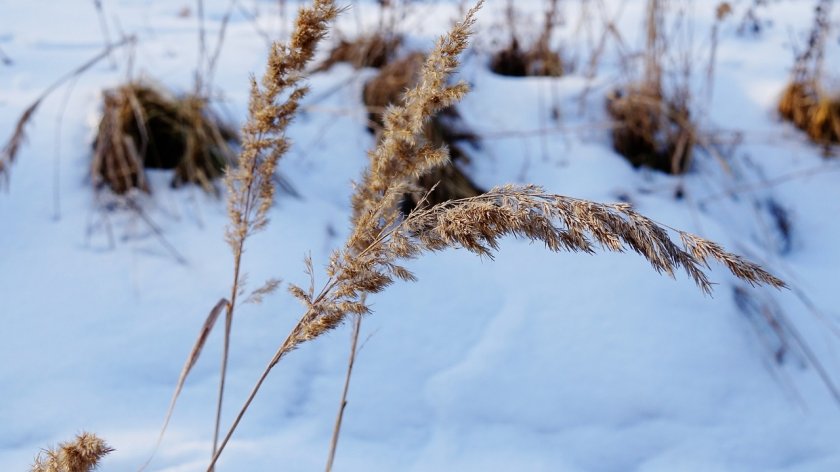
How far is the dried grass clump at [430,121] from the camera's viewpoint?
3.09 m

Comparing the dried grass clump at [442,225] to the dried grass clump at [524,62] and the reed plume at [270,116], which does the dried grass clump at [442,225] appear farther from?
the dried grass clump at [524,62]

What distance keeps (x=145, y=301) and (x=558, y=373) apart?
1.24 metres

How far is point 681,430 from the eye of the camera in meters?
2.19

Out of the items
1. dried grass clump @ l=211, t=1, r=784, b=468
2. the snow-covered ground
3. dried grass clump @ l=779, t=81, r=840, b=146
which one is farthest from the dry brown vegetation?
dried grass clump @ l=211, t=1, r=784, b=468

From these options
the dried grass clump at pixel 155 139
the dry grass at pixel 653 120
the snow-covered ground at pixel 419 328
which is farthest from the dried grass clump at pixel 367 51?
the dry grass at pixel 653 120

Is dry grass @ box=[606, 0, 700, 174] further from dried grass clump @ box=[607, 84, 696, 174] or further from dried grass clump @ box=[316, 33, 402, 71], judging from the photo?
dried grass clump @ box=[316, 33, 402, 71]

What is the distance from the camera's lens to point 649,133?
355 cm

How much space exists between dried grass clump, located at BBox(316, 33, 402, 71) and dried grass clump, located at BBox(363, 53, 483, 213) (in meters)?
0.32

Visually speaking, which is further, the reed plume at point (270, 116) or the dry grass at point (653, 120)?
the dry grass at point (653, 120)

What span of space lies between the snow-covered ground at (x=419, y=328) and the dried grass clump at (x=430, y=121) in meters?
0.12

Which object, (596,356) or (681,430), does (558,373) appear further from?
(681,430)

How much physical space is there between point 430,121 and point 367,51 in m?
0.73

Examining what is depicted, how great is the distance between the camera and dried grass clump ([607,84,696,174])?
11.6ft

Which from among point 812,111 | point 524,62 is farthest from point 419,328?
point 812,111
